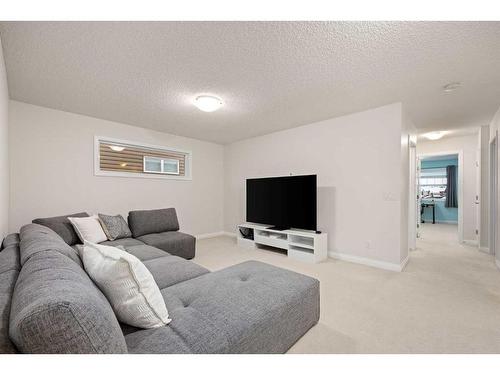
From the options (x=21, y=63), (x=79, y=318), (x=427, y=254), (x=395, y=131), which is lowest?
(x=427, y=254)

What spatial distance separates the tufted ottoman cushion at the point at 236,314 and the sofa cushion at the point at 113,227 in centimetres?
191

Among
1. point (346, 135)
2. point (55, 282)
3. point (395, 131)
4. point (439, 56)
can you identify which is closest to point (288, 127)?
point (346, 135)

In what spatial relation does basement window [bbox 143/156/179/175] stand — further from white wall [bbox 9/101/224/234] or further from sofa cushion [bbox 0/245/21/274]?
sofa cushion [bbox 0/245/21/274]

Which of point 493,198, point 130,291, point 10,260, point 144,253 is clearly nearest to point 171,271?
point 144,253

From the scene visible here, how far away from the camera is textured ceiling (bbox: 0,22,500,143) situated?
1.62 metres

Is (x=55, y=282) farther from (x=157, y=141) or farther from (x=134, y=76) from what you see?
(x=157, y=141)

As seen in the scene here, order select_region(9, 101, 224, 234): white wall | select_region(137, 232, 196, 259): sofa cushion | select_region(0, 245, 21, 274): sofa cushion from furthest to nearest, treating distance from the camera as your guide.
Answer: select_region(137, 232, 196, 259): sofa cushion < select_region(9, 101, 224, 234): white wall < select_region(0, 245, 21, 274): sofa cushion

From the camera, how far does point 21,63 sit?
2.04 meters

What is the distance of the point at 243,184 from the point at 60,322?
4550 mm

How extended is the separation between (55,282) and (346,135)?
3.62 metres

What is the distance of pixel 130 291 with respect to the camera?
103 cm

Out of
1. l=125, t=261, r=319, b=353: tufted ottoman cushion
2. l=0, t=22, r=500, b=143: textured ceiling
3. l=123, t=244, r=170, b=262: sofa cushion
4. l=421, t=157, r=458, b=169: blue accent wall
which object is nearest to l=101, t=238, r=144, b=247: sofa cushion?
l=123, t=244, r=170, b=262: sofa cushion

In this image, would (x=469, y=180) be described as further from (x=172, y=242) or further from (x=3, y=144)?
Answer: (x=3, y=144)

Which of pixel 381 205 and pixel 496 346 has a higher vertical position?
pixel 381 205
